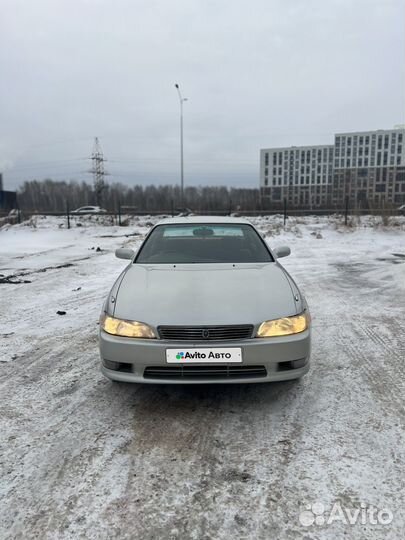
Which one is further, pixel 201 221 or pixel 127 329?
pixel 201 221

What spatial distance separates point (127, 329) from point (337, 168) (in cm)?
13357

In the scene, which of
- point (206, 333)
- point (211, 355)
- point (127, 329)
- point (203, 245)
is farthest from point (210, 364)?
point (203, 245)

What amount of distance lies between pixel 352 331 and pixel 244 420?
8.48 feet

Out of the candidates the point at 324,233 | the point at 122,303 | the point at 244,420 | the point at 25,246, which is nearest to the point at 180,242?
the point at 122,303

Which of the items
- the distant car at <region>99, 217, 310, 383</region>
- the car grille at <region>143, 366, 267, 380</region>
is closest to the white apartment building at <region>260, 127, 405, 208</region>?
the distant car at <region>99, 217, 310, 383</region>

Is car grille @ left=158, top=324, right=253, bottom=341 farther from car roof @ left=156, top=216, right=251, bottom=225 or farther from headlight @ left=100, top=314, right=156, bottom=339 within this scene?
car roof @ left=156, top=216, right=251, bottom=225

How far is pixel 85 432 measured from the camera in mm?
2842

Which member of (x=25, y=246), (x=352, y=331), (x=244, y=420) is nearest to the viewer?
(x=244, y=420)

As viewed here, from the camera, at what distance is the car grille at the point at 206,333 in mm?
2877

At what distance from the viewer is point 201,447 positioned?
265cm

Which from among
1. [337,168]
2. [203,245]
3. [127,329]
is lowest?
[127,329]

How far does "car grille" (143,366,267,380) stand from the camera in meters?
2.87

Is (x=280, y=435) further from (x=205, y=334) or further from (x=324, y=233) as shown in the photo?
(x=324, y=233)

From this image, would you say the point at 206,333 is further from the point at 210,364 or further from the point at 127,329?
the point at 127,329
